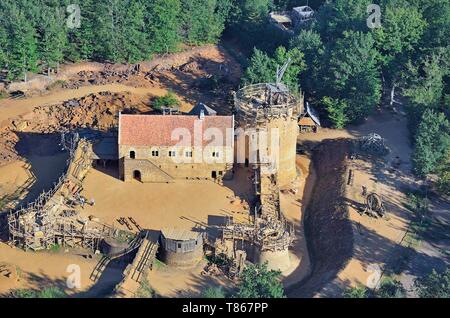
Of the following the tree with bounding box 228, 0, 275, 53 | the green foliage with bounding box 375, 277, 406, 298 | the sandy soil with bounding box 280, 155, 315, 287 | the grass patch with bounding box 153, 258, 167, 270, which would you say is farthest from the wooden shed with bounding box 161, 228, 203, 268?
the tree with bounding box 228, 0, 275, 53

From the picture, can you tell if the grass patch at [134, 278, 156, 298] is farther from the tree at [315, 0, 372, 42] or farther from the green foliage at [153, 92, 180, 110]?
the tree at [315, 0, 372, 42]

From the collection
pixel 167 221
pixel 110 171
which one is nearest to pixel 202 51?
pixel 110 171

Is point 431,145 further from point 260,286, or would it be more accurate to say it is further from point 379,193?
point 260,286

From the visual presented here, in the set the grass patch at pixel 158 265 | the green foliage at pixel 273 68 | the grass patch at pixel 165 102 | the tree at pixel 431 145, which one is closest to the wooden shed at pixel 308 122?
the green foliage at pixel 273 68

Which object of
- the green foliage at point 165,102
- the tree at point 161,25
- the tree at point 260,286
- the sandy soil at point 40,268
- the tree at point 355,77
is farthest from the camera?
the tree at point 161,25

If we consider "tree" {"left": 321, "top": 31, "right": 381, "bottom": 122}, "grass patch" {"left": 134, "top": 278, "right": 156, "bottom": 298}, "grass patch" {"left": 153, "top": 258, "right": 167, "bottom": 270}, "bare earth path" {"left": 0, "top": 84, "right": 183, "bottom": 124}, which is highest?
"tree" {"left": 321, "top": 31, "right": 381, "bottom": 122}

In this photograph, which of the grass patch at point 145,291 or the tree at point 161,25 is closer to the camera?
the grass patch at point 145,291

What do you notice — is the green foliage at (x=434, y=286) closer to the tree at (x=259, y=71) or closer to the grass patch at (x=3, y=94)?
the tree at (x=259, y=71)

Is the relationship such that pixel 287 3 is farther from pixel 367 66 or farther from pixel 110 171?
pixel 110 171
